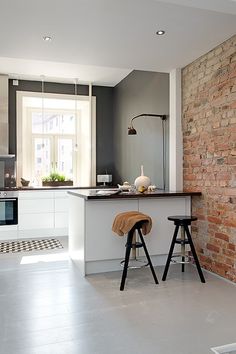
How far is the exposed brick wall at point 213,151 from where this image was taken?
3.22m

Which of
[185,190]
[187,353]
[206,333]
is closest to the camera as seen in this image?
[187,353]

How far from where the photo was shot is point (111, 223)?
3.57 m

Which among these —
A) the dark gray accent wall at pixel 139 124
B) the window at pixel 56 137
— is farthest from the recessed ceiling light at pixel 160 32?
the window at pixel 56 137

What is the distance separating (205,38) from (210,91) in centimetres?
57

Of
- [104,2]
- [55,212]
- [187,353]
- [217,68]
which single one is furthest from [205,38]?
[55,212]

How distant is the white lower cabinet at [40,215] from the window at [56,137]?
786 mm

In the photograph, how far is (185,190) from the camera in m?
4.08

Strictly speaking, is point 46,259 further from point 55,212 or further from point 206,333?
point 206,333

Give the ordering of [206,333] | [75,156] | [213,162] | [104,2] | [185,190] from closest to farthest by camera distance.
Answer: [206,333] → [104,2] → [213,162] → [185,190] → [75,156]

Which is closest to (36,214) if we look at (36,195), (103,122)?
(36,195)

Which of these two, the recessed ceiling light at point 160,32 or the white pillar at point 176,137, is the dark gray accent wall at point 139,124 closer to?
the white pillar at point 176,137

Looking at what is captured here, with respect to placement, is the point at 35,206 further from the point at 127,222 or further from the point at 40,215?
the point at 127,222

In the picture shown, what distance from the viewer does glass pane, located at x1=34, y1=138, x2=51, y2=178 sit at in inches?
253

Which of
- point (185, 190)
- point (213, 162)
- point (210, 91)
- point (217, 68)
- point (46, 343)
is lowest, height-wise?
point (46, 343)
